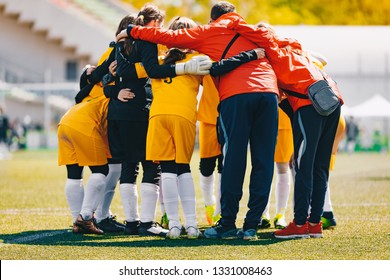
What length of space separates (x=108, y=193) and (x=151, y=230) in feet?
3.02

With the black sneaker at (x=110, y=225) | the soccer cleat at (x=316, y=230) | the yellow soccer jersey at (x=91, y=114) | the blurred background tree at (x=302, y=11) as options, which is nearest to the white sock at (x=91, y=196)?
the black sneaker at (x=110, y=225)

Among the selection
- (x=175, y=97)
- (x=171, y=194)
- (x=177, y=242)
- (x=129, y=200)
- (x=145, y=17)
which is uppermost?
(x=145, y=17)

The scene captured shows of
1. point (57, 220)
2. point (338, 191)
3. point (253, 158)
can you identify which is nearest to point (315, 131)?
point (253, 158)

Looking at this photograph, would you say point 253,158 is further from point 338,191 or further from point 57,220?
point 338,191

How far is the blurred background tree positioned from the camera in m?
54.9

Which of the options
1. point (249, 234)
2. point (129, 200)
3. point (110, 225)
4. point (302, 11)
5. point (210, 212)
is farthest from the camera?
point (302, 11)

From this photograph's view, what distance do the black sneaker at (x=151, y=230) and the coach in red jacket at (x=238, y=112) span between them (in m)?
0.52

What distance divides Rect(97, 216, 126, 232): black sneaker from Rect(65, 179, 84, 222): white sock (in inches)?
11.2

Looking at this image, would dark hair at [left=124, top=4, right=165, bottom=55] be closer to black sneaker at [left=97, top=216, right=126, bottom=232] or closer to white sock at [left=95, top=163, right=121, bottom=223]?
white sock at [left=95, top=163, right=121, bottom=223]

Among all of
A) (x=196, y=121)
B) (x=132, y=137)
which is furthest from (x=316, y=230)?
(x=132, y=137)

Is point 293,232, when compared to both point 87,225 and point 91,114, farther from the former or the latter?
point 91,114

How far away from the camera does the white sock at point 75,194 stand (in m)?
9.88

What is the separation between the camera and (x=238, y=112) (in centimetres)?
Answer: 881
